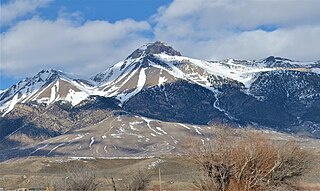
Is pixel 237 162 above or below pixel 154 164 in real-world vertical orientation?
below

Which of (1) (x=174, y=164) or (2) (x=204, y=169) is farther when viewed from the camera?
(1) (x=174, y=164)

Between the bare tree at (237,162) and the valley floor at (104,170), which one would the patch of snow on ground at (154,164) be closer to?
the valley floor at (104,170)

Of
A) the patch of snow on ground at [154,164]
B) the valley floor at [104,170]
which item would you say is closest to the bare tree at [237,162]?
the valley floor at [104,170]

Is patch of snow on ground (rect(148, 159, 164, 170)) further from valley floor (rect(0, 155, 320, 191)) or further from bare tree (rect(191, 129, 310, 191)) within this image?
bare tree (rect(191, 129, 310, 191))

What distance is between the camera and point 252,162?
49.5 meters

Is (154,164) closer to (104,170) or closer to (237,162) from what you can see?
(104,170)

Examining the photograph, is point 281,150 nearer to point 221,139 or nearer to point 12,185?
point 221,139

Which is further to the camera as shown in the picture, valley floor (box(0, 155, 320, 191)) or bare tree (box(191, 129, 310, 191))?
valley floor (box(0, 155, 320, 191))

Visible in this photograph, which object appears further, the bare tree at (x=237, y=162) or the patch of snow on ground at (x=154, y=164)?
the patch of snow on ground at (x=154, y=164)

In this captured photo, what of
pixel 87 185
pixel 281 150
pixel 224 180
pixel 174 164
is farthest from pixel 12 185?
pixel 224 180

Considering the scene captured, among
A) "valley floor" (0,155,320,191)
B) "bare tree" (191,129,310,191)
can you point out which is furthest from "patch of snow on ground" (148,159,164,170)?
"bare tree" (191,129,310,191)

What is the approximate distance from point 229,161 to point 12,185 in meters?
73.3

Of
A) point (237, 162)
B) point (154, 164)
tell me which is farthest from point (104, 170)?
point (237, 162)

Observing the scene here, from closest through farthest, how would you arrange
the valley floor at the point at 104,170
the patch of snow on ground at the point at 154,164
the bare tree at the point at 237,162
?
the bare tree at the point at 237,162 < the valley floor at the point at 104,170 < the patch of snow on ground at the point at 154,164
